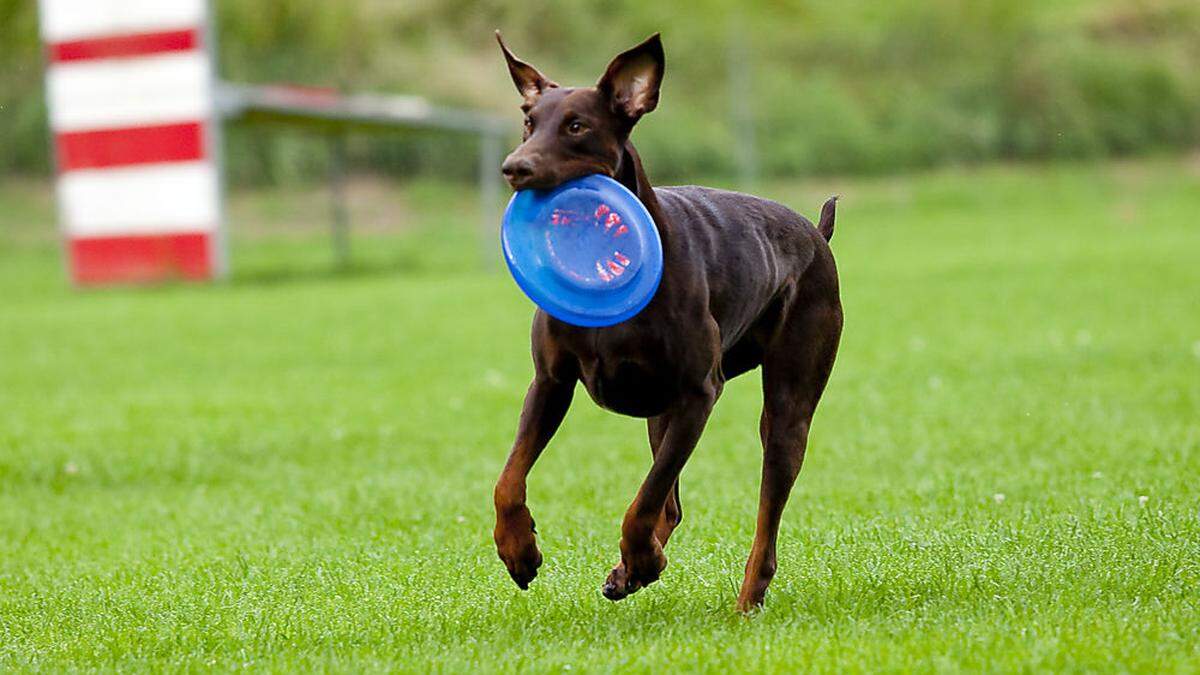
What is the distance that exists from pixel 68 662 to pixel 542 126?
191 centimetres

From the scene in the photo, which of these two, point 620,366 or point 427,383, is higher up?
point 620,366

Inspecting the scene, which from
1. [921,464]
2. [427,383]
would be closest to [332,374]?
[427,383]

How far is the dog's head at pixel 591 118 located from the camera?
14.5 feet

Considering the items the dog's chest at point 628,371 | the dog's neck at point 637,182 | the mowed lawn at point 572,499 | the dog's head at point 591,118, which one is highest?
the dog's head at point 591,118

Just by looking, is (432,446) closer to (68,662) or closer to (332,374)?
(332,374)

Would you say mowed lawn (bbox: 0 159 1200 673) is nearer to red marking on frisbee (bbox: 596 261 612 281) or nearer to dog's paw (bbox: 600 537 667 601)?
dog's paw (bbox: 600 537 667 601)

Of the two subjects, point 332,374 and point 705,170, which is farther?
point 705,170

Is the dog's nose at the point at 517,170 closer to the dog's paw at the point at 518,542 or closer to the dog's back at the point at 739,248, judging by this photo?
the dog's back at the point at 739,248

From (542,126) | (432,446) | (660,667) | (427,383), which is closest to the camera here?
(660,667)

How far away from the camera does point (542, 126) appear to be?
445 centimetres

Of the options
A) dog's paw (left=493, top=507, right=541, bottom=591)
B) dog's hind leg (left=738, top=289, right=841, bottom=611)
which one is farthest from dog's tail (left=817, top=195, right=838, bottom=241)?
dog's paw (left=493, top=507, right=541, bottom=591)

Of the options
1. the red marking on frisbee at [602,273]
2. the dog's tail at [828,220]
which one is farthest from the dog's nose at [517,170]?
the dog's tail at [828,220]

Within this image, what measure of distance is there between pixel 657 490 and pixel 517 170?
0.89 meters

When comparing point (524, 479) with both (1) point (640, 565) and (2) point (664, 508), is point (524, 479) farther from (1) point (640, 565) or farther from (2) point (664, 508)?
(2) point (664, 508)
